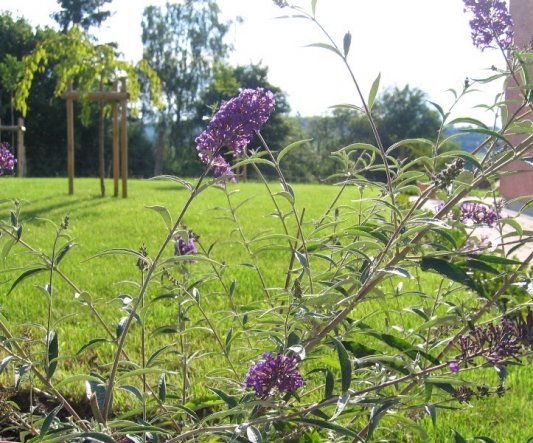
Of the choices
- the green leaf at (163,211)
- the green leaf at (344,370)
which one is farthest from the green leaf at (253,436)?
the green leaf at (163,211)

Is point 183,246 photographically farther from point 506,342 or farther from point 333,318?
point 506,342

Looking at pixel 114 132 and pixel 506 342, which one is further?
pixel 114 132

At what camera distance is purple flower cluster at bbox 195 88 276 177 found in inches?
36.1

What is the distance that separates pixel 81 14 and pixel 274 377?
3129 cm

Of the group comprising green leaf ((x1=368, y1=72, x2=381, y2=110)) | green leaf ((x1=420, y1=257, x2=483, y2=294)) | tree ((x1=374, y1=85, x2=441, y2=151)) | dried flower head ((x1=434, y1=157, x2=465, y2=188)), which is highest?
tree ((x1=374, y1=85, x2=441, y2=151))

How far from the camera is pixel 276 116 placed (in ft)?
83.4

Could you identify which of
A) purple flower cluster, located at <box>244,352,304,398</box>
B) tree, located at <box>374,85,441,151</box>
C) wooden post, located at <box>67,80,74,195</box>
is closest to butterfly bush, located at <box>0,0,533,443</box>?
purple flower cluster, located at <box>244,352,304,398</box>

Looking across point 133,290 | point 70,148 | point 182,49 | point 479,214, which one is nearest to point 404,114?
point 182,49

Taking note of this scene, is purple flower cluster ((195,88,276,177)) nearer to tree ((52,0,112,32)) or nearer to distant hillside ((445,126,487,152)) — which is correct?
distant hillside ((445,126,487,152))

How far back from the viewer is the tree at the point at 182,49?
91.7ft

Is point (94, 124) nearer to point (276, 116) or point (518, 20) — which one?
point (276, 116)

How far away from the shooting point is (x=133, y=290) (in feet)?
11.0

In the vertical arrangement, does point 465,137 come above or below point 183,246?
above

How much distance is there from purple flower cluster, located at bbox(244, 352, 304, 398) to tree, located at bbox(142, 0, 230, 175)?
88.3 ft
